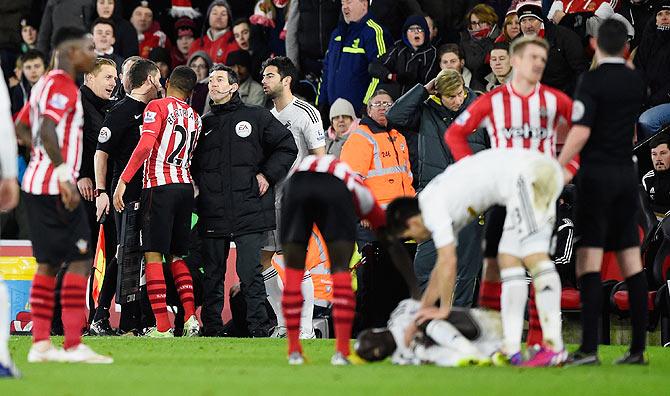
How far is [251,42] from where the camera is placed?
1719 centimetres

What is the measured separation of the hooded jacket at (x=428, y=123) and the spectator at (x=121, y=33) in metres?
5.19

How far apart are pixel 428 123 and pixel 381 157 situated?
69 centimetres

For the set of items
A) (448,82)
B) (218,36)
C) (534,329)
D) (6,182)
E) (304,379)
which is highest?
(218,36)

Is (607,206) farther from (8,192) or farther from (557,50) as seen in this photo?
(557,50)

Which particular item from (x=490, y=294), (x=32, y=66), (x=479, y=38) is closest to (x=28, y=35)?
(x=32, y=66)

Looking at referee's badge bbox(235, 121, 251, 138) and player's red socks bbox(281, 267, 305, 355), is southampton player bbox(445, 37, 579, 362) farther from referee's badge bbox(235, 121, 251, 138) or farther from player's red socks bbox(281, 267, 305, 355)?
referee's badge bbox(235, 121, 251, 138)

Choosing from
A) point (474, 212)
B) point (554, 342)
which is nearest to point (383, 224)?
point (474, 212)

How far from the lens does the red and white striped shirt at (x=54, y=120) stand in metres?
8.57

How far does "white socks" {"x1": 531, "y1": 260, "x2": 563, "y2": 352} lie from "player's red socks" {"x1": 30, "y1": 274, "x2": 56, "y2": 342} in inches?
124

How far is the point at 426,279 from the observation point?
1252 centimetres

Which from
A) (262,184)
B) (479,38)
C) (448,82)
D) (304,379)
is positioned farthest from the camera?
(479,38)

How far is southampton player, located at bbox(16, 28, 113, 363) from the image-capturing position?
8.56 metres

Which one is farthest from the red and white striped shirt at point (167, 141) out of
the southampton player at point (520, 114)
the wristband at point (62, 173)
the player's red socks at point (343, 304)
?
the player's red socks at point (343, 304)

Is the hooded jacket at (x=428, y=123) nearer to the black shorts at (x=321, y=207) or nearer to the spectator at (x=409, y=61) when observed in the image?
the spectator at (x=409, y=61)
